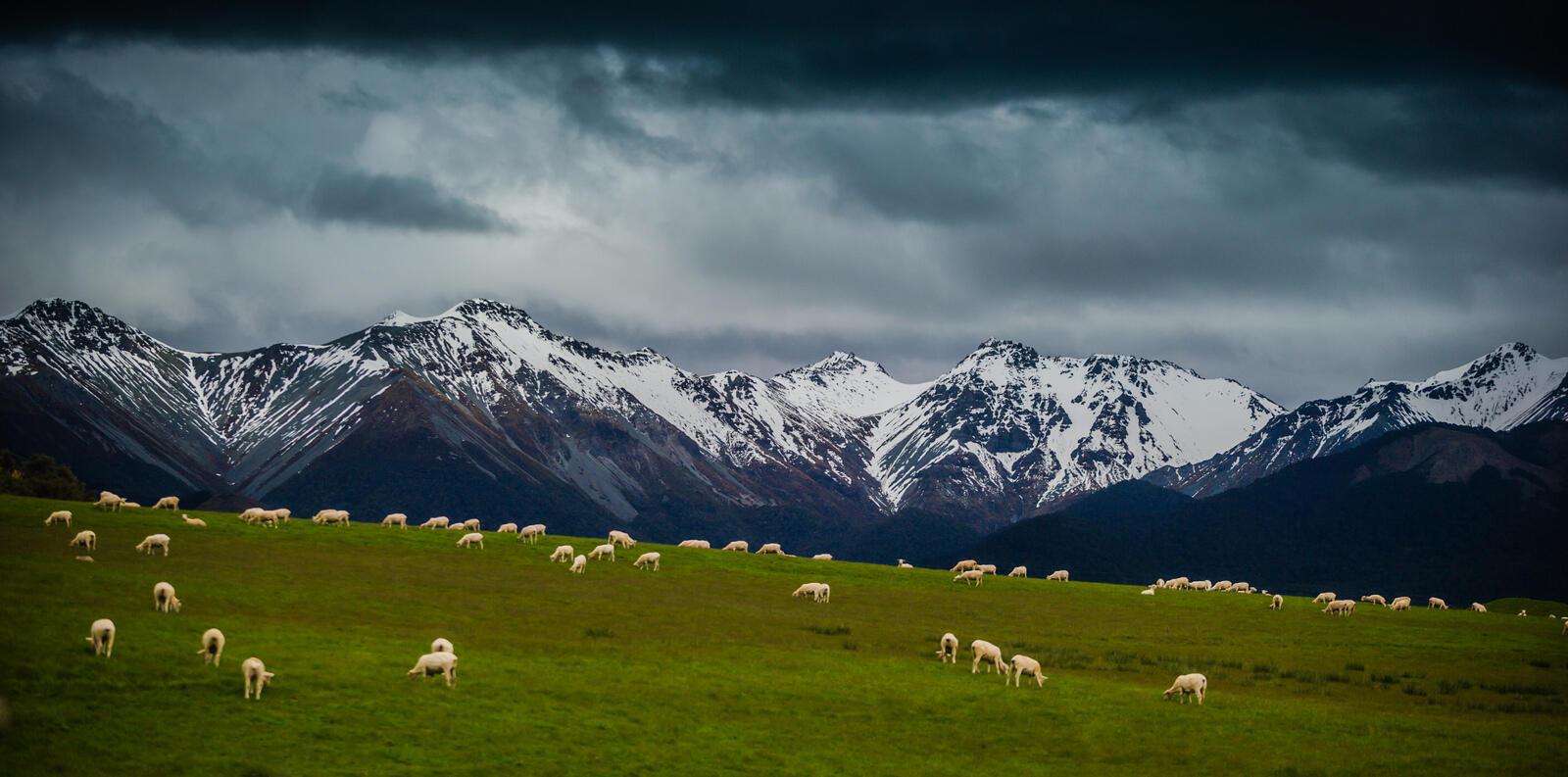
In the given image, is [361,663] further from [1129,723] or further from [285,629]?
[1129,723]

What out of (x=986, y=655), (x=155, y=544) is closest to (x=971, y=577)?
(x=986, y=655)

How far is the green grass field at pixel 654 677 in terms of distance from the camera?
124ft

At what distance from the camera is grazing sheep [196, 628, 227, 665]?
141 ft

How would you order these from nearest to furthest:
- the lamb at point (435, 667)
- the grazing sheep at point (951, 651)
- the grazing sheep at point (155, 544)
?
the lamb at point (435, 667) → the grazing sheep at point (951, 651) → the grazing sheep at point (155, 544)

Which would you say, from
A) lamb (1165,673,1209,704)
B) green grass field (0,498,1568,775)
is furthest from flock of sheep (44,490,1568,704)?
green grass field (0,498,1568,775)

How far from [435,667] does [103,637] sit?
11.1 metres

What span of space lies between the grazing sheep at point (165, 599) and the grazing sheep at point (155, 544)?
52.5ft

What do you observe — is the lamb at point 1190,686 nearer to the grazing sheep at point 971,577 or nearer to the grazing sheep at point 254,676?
the grazing sheep at point 254,676

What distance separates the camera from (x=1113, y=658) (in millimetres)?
62812

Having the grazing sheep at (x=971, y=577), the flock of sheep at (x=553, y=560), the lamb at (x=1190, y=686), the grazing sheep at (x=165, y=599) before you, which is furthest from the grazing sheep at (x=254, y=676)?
the grazing sheep at (x=971, y=577)

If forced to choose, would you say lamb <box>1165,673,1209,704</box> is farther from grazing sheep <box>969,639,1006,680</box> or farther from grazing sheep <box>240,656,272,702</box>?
grazing sheep <box>240,656,272,702</box>

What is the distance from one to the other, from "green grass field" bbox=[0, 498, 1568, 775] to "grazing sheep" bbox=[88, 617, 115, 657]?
62 centimetres

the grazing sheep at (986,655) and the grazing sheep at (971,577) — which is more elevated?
the grazing sheep at (971,577)

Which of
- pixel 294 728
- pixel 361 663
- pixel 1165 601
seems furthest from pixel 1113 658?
pixel 294 728
